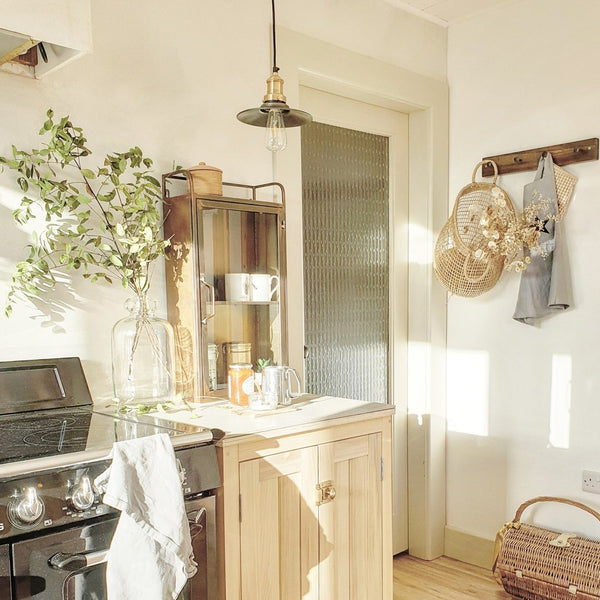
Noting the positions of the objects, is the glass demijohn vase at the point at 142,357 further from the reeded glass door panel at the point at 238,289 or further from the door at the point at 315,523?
the door at the point at 315,523

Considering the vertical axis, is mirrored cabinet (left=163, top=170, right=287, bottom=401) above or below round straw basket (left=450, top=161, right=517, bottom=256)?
below

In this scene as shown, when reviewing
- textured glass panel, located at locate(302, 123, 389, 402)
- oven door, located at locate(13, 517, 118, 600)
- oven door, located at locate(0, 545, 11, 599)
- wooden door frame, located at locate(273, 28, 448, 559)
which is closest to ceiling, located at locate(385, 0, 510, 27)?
wooden door frame, located at locate(273, 28, 448, 559)

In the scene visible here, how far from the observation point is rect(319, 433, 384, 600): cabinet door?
194cm

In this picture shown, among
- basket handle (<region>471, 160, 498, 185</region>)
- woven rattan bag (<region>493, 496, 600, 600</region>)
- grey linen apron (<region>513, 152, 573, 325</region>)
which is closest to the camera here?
woven rattan bag (<region>493, 496, 600, 600</region>)

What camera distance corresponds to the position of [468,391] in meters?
3.12

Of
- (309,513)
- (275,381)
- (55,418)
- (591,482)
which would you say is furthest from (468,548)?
(55,418)

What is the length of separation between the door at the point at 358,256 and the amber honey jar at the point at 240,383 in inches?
27.8

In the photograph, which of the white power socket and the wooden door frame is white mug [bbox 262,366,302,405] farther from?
the white power socket

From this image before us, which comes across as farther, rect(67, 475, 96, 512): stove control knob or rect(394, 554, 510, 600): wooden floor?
rect(394, 554, 510, 600): wooden floor

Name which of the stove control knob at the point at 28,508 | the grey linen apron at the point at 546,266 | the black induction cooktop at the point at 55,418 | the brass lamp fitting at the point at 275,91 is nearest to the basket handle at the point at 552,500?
the grey linen apron at the point at 546,266

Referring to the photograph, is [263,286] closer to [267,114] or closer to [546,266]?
[267,114]

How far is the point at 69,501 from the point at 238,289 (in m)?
0.99

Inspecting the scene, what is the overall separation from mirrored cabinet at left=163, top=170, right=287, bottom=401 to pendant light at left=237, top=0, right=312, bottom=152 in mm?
248

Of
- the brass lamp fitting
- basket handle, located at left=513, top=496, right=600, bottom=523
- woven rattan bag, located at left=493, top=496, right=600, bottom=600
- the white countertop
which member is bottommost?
woven rattan bag, located at left=493, top=496, right=600, bottom=600
